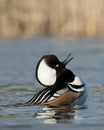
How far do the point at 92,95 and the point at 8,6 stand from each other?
1521cm

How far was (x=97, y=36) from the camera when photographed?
25766 millimetres

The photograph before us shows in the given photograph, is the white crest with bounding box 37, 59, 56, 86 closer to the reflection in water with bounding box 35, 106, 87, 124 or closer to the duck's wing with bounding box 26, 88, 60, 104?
the duck's wing with bounding box 26, 88, 60, 104

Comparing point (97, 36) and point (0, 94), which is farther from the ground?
point (0, 94)

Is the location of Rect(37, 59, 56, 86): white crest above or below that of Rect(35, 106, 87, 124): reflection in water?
above

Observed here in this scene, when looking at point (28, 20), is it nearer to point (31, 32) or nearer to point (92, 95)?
point (31, 32)

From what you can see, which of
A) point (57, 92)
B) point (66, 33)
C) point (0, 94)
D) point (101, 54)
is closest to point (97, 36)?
point (66, 33)

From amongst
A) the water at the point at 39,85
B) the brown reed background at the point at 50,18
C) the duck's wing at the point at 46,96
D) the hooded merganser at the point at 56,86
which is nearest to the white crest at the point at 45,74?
the hooded merganser at the point at 56,86

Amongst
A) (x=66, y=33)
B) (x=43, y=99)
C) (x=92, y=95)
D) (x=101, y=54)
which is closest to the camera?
(x=43, y=99)

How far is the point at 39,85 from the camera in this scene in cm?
1438

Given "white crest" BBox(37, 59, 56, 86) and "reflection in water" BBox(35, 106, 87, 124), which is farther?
"white crest" BBox(37, 59, 56, 86)

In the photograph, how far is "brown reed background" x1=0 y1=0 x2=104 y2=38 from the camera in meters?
25.5

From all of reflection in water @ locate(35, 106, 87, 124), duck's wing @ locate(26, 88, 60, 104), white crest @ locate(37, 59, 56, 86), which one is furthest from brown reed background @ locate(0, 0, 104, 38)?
reflection in water @ locate(35, 106, 87, 124)

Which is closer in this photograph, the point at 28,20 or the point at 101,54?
the point at 101,54

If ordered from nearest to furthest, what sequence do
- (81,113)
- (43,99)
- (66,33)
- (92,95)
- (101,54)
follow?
(81,113)
(43,99)
(92,95)
(101,54)
(66,33)
